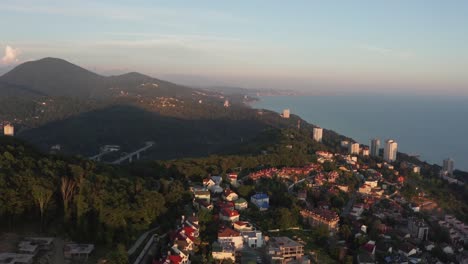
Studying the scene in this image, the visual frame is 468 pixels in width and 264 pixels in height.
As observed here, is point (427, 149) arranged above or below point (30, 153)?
below

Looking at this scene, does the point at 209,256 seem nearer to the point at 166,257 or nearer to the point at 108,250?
the point at 166,257

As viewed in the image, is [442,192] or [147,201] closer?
[147,201]

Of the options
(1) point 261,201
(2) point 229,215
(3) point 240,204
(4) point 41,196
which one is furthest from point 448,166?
(4) point 41,196

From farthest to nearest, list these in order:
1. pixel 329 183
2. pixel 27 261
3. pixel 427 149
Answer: pixel 427 149, pixel 329 183, pixel 27 261

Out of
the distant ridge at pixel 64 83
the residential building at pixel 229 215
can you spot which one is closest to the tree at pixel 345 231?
the residential building at pixel 229 215

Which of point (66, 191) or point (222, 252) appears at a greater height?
point (66, 191)

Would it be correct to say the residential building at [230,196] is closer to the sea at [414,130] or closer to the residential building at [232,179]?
the residential building at [232,179]

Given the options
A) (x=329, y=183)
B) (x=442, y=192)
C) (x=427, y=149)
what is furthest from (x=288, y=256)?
(x=427, y=149)

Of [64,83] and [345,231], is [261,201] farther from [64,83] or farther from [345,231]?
[64,83]
